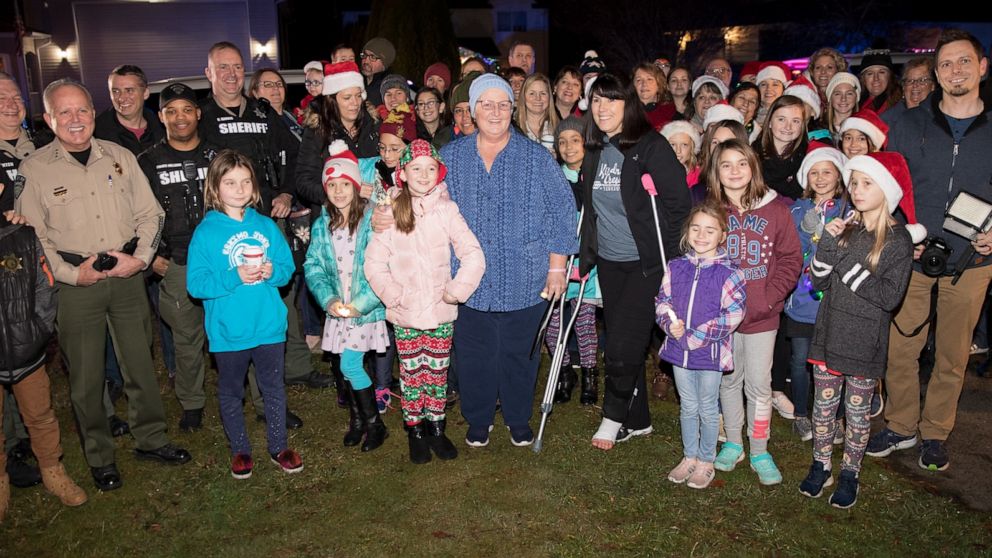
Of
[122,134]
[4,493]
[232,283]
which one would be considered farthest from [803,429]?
[122,134]

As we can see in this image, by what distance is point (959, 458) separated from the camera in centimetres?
504

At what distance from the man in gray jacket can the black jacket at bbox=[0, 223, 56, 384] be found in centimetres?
543

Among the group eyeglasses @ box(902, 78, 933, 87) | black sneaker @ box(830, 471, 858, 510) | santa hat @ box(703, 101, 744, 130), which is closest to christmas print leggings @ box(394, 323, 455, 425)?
black sneaker @ box(830, 471, 858, 510)

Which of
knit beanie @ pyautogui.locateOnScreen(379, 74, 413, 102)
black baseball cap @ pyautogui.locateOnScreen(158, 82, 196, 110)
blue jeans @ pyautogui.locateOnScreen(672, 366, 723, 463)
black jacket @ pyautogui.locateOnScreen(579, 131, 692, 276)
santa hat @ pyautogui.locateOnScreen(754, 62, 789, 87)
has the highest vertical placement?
santa hat @ pyautogui.locateOnScreen(754, 62, 789, 87)

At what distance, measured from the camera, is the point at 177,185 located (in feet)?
17.0

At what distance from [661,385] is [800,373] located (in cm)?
124

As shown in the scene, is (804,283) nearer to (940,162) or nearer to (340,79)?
(940,162)

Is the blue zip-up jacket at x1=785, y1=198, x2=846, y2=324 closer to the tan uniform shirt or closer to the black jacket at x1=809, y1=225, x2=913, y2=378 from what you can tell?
the black jacket at x1=809, y1=225, x2=913, y2=378

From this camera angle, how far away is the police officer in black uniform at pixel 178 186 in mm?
5136

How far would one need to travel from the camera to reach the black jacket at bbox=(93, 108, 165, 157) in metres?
5.55

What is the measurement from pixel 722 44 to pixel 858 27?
644 cm

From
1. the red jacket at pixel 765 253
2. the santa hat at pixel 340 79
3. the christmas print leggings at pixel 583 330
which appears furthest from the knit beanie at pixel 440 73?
the red jacket at pixel 765 253

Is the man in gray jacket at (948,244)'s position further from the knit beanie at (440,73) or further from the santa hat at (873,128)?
the knit beanie at (440,73)

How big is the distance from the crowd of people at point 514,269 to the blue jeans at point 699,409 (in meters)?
0.02
